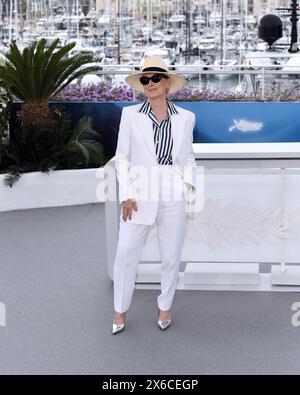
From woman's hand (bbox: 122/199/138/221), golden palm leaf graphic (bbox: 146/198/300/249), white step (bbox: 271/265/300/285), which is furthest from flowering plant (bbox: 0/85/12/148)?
woman's hand (bbox: 122/199/138/221)

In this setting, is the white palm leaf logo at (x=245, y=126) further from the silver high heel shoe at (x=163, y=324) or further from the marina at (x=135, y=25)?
the marina at (x=135, y=25)

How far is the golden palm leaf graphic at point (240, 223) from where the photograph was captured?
6.65m

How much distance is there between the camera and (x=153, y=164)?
5445mm

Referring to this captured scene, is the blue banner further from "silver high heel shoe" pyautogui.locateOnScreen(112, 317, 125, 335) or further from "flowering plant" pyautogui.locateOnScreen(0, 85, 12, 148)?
"silver high heel shoe" pyautogui.locateOnScreen(112, 317, 125, 335)

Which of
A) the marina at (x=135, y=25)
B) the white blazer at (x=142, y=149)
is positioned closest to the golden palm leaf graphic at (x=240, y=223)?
the white blazer at (x=142, y=149)

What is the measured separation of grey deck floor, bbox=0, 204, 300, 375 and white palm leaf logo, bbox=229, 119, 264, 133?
375cm

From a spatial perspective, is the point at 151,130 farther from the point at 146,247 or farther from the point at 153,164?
the point at 146,247

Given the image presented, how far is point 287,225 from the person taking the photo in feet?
21.9

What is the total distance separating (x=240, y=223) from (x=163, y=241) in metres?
1.23

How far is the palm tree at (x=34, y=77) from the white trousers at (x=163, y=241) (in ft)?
16.1

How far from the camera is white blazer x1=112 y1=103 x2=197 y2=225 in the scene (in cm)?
542

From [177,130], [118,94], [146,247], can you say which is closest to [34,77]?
[118,94]

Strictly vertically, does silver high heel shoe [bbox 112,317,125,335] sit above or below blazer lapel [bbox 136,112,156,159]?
below

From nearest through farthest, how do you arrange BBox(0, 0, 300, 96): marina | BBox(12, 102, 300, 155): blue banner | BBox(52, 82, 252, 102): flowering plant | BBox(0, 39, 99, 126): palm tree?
BBox(0, 39, 99, 126): palm tree, BBox(12, 102, 300, 155): blue banner, BBox(52, 82, 252, 102): flowering plant, BBox(0, 0, 300, 96): marina
